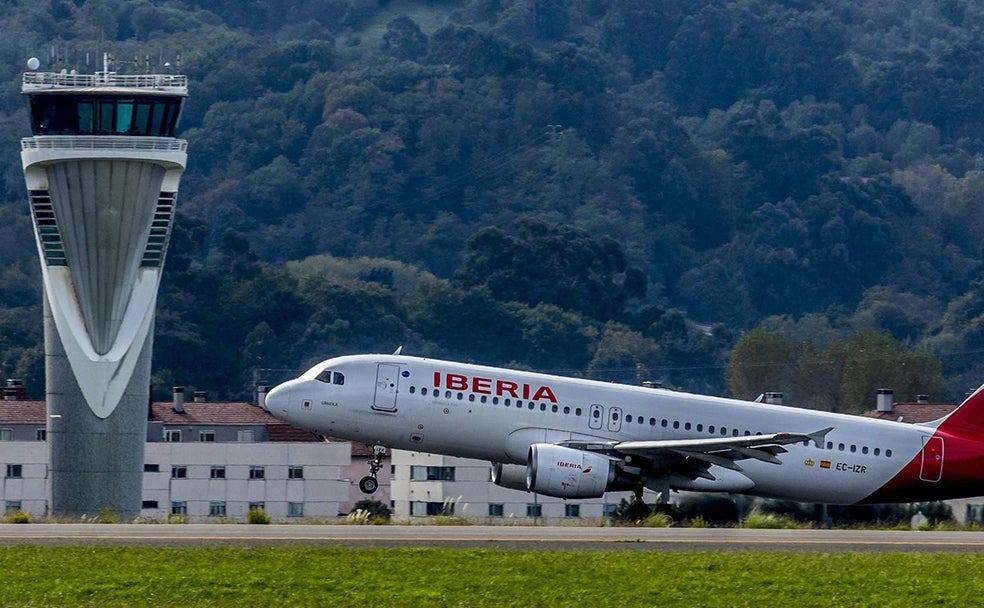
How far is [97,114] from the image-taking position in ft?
290

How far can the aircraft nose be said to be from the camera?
180 feet

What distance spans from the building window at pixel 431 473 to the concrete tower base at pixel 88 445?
1159cm

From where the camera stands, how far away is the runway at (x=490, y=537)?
41844 mm

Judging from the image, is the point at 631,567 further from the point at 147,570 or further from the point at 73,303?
the point at 73,303

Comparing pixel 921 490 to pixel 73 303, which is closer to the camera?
pixel 921 490

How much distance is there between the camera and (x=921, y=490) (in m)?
57.4

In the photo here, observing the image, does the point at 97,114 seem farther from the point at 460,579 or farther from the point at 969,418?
the point at 460,579

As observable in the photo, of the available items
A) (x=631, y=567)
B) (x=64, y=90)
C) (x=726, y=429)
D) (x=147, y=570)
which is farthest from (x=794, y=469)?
(x=64, y=90)

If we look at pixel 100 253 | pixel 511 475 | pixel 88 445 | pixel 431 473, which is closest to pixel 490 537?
pixel 511 475

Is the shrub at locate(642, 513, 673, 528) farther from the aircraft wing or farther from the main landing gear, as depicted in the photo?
the main landing gear

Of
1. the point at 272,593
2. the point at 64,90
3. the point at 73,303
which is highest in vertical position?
the point at 64,90

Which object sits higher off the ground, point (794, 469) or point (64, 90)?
point (64, 90)

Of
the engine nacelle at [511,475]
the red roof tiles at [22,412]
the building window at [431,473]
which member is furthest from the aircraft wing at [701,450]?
the red roof tiles at [22,412]

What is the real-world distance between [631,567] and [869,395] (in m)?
99.3
